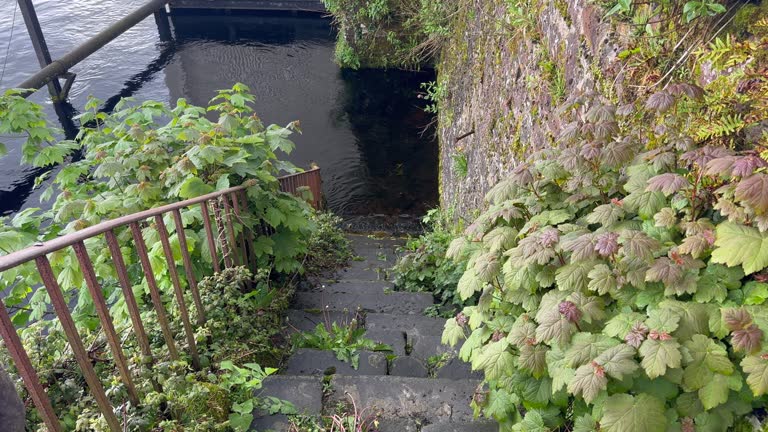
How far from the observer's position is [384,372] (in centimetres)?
300

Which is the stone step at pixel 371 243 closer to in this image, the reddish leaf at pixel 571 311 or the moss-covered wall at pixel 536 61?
the moss-covered wall at pixel 536 61

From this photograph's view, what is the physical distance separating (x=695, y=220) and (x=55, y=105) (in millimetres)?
14955

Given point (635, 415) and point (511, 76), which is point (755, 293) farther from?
point (511, 76)

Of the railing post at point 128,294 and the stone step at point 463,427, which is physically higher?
the railing post at point 128,294

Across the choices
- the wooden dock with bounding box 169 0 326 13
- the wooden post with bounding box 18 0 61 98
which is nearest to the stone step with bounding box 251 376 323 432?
the wooden post with bounding box 18 0 61 98

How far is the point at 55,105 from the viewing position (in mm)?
13039

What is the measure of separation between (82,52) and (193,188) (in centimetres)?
1296

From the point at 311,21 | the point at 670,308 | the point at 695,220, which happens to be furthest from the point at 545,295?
the point at 311,21

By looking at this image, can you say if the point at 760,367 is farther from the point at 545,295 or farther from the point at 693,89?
the point at 693,89

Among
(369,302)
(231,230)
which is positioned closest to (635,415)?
(231,230)

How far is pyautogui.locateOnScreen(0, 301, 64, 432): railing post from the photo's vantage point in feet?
5.02

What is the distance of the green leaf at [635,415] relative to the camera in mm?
1559

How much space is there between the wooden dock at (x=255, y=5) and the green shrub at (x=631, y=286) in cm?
1726

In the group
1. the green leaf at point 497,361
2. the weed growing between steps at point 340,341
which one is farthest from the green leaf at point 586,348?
the weed growing between steps at point 340,341
